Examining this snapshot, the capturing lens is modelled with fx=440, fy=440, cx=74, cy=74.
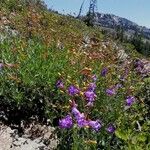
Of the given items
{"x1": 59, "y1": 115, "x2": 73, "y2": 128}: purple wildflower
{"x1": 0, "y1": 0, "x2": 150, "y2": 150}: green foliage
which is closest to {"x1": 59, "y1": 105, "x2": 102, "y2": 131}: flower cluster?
{"x1": 59, "y1": 115, "x2": 73, "y2": 128}: purple wildflower

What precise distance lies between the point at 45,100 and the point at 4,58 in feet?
5.02

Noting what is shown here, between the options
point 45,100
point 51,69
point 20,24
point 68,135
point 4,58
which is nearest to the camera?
point 68,135

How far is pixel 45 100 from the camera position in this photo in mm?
6508

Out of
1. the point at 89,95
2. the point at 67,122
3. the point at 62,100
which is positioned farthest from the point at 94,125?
the point at 62,100

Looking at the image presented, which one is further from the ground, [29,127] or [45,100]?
[45,100]

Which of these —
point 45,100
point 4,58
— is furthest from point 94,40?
point 45,100

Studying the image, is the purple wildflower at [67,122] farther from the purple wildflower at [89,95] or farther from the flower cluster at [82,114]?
the purple wildflower at [89,95]

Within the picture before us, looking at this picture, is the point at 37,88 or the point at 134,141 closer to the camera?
the point at 134,141

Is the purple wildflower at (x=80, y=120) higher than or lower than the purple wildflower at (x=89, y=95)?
lower

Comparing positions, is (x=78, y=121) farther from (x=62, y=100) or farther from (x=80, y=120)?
(x=62, y=100)

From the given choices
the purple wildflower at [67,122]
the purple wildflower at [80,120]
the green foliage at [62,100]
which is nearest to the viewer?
the purple wildflower at [80,120]

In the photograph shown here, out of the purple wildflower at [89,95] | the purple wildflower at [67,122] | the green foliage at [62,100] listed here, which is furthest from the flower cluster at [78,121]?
the purple wildflower at [89,95]

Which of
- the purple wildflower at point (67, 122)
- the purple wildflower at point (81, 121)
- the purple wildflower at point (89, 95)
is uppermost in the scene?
the purple wildflower at point (89, 95)

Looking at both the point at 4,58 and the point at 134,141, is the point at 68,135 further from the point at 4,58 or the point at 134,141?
the point at 4,58
